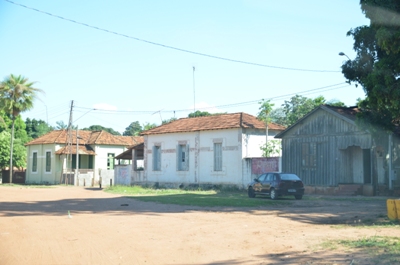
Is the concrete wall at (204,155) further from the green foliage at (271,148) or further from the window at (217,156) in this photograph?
the green foliage at (271,148)

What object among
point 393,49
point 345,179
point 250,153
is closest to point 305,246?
point 393,49

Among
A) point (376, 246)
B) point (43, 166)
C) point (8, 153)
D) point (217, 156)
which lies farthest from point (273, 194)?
point (8, 153)

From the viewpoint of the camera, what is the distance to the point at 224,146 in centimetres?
3697

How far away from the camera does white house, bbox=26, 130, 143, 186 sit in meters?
50.6

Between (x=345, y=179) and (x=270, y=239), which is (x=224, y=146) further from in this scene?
(x=270, y=239)

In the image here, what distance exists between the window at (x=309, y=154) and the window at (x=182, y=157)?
36.8 feet

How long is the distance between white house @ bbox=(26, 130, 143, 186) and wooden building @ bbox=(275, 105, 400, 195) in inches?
901

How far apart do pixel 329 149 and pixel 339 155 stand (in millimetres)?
796

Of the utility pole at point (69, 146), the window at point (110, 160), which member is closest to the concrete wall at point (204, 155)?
the utility pole at point (69, 146)

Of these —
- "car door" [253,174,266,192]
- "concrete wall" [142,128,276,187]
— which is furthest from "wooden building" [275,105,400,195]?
"car door" [253,174,266,192]

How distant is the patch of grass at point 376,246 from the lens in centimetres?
920

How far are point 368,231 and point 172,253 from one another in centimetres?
585

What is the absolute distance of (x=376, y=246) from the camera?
1048 centimetres

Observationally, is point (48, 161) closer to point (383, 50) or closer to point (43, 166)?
point (43, 166)
